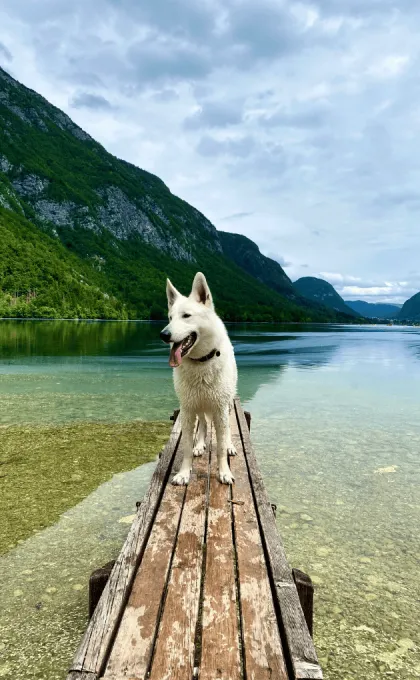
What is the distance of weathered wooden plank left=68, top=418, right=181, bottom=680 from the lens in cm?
240

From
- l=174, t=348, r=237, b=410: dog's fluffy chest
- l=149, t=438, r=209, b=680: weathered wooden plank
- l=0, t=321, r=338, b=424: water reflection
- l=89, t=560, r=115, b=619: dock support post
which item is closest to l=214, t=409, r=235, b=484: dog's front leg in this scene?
l=174, t=348, r=237, b=410: dog's fluffy chest

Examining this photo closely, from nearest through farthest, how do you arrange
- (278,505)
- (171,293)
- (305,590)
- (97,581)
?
(305,590) < (97,581) < (171,293) < (278,505)

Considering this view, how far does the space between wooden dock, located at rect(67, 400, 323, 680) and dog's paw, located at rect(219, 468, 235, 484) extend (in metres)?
0.61

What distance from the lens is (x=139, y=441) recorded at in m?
11.3

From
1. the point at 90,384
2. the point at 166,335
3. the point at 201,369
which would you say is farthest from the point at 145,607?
the point at 90,384

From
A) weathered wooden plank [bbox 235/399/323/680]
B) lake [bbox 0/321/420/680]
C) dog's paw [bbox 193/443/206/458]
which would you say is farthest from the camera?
dog's paw [bbox 193/443/206/458]

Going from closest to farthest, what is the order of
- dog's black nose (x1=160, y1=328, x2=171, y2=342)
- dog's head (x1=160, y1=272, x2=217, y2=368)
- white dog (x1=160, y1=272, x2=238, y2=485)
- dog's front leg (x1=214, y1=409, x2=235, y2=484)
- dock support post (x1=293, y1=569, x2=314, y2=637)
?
dock support post (x1=293, y1=569, x2=314, y2=637) < dog's black nose (x1=160, y1=328, x2=171, y2=342) < dog's head (x1=160, y1=272, x2=217, y2=368) < white dog (x1=160, y1=272, x2=238, y2=485) < dog's front leg (x1=214, y1=409, x2=235, y2=484)

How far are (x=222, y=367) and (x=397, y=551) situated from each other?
3.61 metres

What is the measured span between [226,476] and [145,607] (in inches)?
99.7

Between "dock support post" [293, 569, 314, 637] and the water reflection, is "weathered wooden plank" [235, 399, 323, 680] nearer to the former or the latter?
"dock support post" [293, 569, 314, 637]

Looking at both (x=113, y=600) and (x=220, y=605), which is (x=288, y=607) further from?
(x=113, y=600)

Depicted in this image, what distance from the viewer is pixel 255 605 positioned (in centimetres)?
294

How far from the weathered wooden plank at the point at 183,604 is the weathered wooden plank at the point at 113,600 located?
0.31 meters

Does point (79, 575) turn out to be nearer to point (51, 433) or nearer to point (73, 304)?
point (51, 433)
